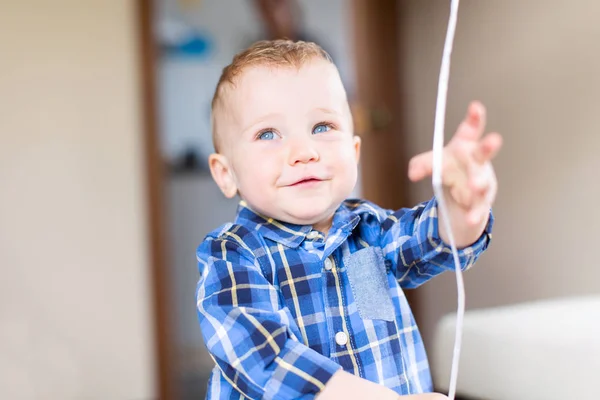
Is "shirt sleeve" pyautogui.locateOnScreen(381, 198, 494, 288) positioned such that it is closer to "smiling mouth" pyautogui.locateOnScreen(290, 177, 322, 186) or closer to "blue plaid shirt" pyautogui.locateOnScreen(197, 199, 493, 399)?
"blue plaid shirt" pyautogui.locateOnScreen(197, 199, 493, 399)

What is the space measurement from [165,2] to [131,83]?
4.91 feet

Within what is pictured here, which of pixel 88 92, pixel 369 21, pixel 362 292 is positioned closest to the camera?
pixel 362 292

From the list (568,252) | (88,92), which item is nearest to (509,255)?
(568,252)

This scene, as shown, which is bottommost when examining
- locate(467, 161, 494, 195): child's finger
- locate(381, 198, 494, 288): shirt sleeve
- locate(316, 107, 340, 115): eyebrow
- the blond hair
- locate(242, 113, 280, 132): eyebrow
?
locate(381, 198, 494, 288): shirt sleeve

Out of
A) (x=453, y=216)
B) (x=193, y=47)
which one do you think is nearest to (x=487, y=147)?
(x=453, y=216)

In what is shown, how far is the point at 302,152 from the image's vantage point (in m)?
0.74

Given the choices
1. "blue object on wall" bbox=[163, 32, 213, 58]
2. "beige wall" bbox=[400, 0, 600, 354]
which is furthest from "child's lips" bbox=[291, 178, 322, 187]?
"blue object on wall" bbox=[163, 32, 213, 58]

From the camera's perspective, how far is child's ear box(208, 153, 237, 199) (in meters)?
0.84

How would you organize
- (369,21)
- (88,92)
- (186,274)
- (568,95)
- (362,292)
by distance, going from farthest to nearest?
(186,274) → (369,21) → (88,92) → (568,95) → (362,292)

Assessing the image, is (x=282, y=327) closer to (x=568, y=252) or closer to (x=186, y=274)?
(x=568, y=252)

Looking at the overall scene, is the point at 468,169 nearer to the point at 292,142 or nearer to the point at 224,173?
the point at 292,142

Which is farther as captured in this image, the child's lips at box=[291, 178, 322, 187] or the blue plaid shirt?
the child's lips at box=[291, 178, 322, 187]

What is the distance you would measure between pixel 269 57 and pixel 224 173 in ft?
0.53

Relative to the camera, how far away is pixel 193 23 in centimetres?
362
